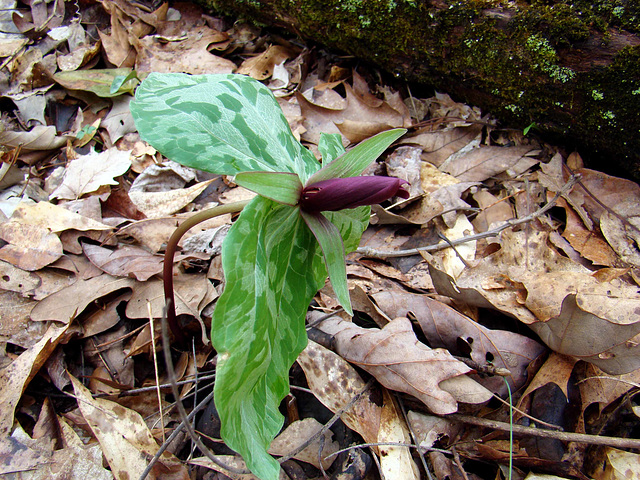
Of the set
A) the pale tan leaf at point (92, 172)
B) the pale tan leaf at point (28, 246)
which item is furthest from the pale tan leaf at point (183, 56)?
the pale tan leaf at point (28, 246)

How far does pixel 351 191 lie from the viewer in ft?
2.99

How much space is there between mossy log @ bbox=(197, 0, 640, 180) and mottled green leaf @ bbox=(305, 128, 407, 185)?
46.8 inches

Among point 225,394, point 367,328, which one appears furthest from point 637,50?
point 225,394

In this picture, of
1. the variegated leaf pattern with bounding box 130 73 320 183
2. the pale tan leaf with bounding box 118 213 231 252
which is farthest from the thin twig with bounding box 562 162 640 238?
the pale tan leaf with bounding box 118 213 231 252

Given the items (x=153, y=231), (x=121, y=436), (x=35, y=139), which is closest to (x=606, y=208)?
(x=153, y=231)

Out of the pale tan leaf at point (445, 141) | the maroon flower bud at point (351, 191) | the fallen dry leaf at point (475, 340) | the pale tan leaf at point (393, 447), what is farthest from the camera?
the pale tan leaf at point (445, 141)

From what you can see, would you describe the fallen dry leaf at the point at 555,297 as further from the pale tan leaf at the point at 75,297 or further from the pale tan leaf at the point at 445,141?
the pale tan leaf at the point at 75,297

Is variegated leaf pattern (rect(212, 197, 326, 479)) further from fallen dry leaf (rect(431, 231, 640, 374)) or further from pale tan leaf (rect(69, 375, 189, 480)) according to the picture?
fallen dry leaf (rect(431, 231, 640, 374))

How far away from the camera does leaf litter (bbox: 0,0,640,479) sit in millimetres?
1191

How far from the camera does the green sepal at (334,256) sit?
0.95 meters

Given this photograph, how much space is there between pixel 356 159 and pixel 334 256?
9.9 inches

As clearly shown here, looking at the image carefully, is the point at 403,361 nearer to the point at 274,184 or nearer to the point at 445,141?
the point at 274,184

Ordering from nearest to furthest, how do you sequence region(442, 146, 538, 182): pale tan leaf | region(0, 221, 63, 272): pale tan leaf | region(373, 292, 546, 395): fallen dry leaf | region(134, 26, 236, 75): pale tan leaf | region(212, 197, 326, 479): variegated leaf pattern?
region(212, 197, 326, 479): variegated leaf pattern, region(373, 292, 546, 395): fallen dry leaf, region(0, 221, 63, 272): pale tan leaf, region(442, 146, 538, 182): pale tan leaf, region(134, 26, 236, 75): pale tan leaf

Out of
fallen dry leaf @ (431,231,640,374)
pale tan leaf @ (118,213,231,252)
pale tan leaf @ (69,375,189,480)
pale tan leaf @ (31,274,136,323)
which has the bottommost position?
pale tan leaf @ (69,375,189,480)
